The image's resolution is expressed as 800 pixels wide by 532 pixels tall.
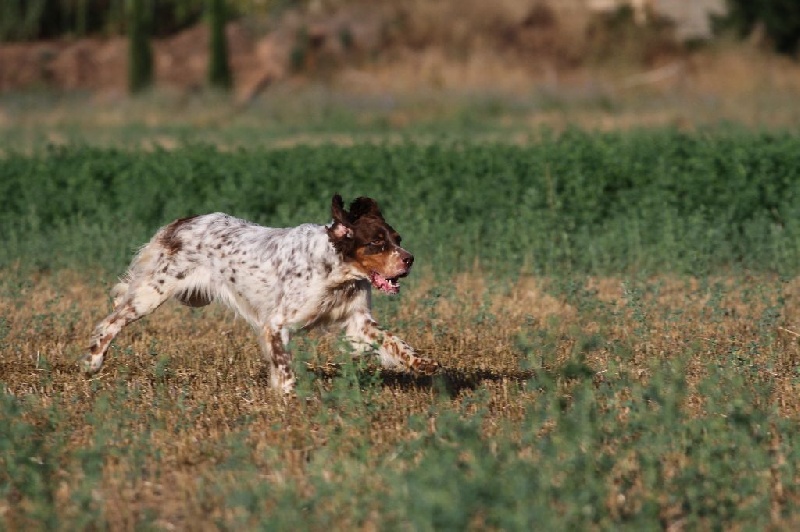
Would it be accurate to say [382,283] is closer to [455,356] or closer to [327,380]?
[327,380]

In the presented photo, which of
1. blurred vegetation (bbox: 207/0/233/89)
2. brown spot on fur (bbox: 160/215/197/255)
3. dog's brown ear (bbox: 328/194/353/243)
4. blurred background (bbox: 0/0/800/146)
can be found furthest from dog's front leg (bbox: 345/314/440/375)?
blurred vegetation (bbox: 207/0/233/89)

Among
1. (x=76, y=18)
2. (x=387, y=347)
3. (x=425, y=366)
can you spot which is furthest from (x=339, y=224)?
(x=76, y=18)

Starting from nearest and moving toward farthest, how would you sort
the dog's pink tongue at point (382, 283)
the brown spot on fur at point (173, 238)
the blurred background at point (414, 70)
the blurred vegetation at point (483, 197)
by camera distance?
the dog's pink tongue at point (382, 283)
the brown spot on fur at point (173, 238)
the blurred vegetation at point (483, 197)
the blurred background at point (414, 70)

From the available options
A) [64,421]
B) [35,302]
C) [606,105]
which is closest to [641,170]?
[35,302]

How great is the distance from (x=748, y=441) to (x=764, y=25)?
29669 millimetres

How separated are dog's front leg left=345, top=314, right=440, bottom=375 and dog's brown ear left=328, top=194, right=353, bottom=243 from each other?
1.73 feet

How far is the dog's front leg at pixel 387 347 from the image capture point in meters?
7.89

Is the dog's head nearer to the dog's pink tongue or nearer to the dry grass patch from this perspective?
the dog's pink tongue

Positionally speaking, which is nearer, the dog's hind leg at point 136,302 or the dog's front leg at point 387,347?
the dog's front leg at point 387,347

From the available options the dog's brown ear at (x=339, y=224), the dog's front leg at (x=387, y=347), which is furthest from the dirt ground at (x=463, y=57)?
the dog's brown ear at (x=339, y=224)

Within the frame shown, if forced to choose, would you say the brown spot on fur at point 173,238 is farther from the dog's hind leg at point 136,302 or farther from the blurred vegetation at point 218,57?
the blurred vegetation at point 218,57

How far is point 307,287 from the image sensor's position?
8070mm

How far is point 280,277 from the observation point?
27.3ft

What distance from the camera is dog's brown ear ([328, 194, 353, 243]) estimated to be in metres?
7.84
